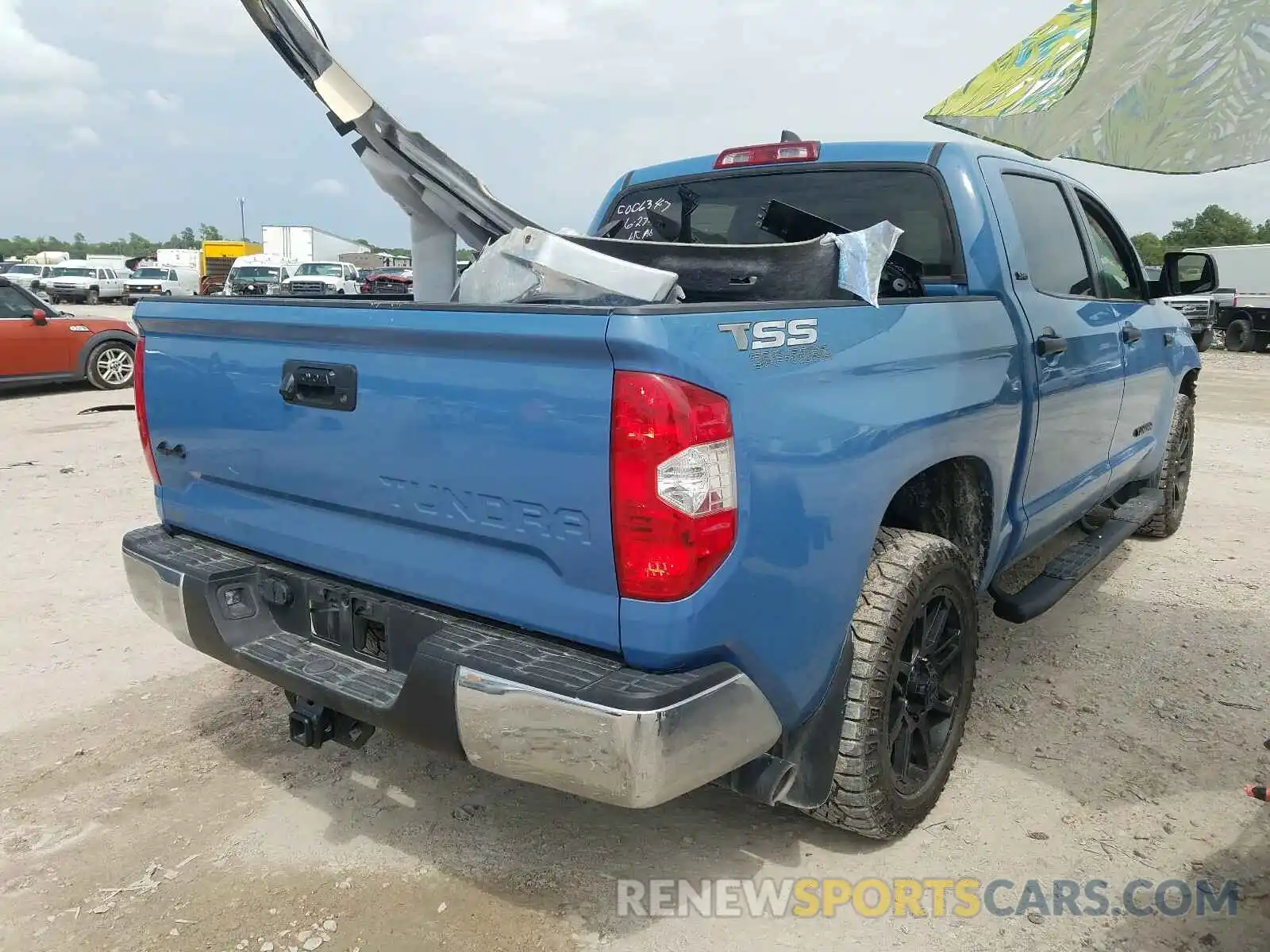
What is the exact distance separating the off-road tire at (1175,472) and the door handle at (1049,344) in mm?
2438

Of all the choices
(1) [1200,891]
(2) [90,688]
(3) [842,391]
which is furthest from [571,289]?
(2) [90,688]

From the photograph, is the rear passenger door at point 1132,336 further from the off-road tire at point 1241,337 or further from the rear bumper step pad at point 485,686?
the off-road tire at point 1241,337

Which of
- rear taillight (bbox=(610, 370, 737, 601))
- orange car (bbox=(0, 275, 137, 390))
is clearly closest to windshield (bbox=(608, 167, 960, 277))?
rear taillight (bbox=(610, 370, 737, 601))

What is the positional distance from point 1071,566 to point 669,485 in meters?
2.75

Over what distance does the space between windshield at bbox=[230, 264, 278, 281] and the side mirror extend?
3049 cm

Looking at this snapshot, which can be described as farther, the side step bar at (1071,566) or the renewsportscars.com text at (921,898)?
the side step bar at (1071,566)

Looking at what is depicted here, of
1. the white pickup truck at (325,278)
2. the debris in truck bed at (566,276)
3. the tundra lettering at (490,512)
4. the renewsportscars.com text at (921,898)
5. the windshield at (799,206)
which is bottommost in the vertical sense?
the renewsportscars.com text at (921,898)

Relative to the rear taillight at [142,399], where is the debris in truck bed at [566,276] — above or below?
above

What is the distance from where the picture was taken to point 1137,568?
546 centimetres

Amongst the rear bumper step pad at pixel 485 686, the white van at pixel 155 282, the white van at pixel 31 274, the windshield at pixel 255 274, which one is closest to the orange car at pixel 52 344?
the rear bumper step pad at pixel 485 686

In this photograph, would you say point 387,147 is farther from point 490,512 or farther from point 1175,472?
point 1175,472

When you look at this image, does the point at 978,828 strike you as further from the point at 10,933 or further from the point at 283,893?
the point at 10,933

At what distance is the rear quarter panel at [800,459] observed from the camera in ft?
6.59

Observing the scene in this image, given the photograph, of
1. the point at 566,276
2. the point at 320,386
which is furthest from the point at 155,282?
the point at 566,276
